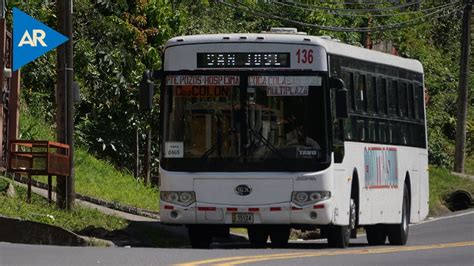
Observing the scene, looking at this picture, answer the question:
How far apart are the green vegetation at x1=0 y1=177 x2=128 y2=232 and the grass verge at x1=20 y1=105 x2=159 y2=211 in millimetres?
3983

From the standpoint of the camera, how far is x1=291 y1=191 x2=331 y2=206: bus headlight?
21141 millimetres

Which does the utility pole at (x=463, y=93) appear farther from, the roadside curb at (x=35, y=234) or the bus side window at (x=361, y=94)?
the roadside curb at (x=35, y=234)

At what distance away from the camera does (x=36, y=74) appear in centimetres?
3522

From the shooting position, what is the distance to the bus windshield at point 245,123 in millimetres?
21344

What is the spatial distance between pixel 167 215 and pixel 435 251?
3.95 meters

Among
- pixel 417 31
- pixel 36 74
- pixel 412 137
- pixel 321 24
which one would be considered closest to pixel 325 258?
pixel 412 137

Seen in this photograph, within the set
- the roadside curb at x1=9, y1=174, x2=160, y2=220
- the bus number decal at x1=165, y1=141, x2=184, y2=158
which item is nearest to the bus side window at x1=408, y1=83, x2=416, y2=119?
the roadside curb at x1=9, y1=174, x2=160, y2=220

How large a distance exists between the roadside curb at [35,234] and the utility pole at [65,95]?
3.23 m

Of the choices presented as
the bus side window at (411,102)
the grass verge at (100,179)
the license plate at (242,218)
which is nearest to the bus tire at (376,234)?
the bus side window at (411,102)

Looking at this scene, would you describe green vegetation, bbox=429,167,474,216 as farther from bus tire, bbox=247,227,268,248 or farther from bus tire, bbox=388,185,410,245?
bus tire, bbox=247,227,268,248

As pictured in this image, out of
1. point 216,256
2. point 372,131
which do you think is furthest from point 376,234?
point 216,256

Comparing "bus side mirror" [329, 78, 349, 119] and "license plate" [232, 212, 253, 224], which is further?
"bus side mirror" [329, 78, 349, 119]

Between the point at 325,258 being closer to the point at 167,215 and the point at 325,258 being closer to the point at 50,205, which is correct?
the point at 167,215

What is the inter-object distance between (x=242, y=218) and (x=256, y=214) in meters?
0.21
